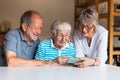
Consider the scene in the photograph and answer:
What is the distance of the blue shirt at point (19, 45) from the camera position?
1772 mm

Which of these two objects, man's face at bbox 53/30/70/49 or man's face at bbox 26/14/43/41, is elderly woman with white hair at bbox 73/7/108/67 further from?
man's face at bbox 26/14/43/41

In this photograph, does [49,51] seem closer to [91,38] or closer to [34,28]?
[34,28]

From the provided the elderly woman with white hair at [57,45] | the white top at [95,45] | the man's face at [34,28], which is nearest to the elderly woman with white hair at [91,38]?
the white top at [95,45]

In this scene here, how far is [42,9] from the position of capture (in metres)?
4.75

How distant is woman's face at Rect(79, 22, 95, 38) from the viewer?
6.16ft

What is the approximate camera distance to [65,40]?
5.88 ft

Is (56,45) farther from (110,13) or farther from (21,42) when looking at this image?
(110,13)

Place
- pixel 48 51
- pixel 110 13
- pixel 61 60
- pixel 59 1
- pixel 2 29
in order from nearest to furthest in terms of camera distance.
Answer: pixel 61 60, pixel 48 51, pixel 110 13, pixel 2 29, pixel 59 1

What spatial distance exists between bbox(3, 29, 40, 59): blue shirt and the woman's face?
16.2 inches

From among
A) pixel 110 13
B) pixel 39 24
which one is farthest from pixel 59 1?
pixel 39 24

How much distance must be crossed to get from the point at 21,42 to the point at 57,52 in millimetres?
319

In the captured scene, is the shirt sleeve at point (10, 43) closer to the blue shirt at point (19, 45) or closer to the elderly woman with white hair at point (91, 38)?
the blue shirt at point (19, 45)

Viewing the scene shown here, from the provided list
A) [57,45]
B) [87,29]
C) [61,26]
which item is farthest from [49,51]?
[87,29]

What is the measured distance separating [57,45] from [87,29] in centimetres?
30
